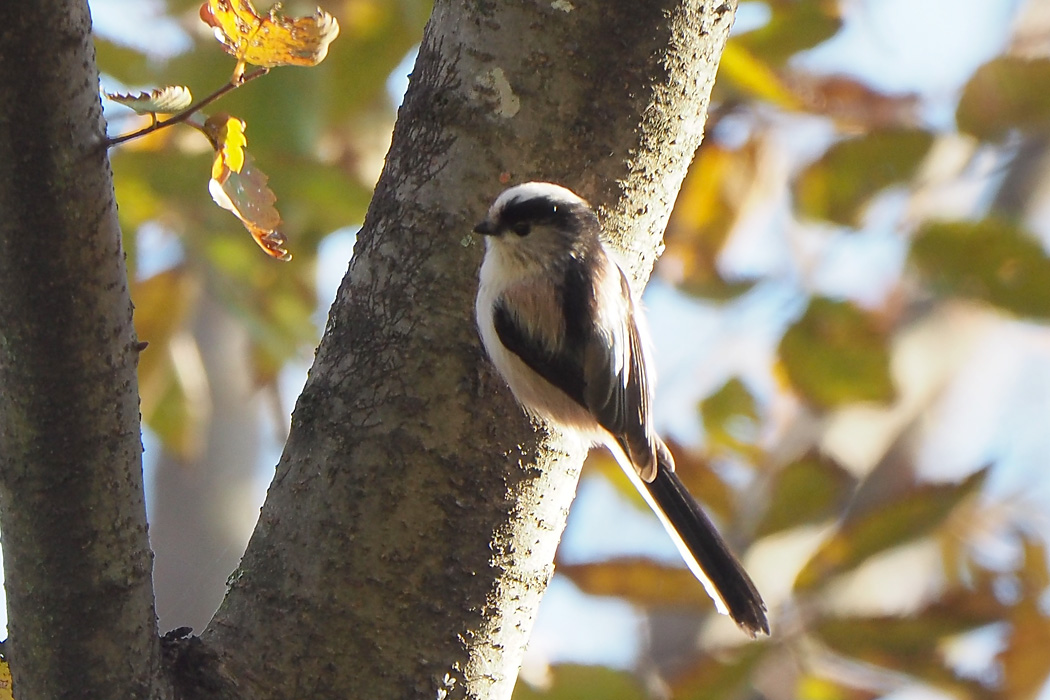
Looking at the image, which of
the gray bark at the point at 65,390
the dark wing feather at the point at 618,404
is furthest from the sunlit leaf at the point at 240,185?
the dark wing feather at the point at 618,404

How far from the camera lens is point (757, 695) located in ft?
7.33

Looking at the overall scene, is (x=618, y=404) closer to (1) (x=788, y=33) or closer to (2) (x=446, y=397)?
(2) (x=446, y=397)

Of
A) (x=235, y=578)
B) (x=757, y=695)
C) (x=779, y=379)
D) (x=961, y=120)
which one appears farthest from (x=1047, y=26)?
(x=235, y=578)

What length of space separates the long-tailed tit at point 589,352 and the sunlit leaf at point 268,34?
0.59 meters

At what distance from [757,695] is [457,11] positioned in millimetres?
1589

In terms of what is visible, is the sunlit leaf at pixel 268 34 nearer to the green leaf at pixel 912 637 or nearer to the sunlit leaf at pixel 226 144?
the sunlit leaf at pixel 226 144

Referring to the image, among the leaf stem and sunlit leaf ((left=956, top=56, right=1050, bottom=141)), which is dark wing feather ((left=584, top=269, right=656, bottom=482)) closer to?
sunlit leaf ((left=956, top=56, right=1050, bottom=141))

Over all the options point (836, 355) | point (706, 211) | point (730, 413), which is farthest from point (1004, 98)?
point (730, 413)

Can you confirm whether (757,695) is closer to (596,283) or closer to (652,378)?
(652,378)

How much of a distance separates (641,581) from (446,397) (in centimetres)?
69

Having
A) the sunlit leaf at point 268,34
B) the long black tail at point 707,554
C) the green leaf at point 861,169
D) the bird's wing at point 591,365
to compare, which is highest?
the green leaf at point 861,169

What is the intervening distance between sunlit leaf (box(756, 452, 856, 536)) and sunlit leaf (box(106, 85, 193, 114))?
49.2 inches

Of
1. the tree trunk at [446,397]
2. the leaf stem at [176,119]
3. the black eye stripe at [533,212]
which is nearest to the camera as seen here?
the leaf stem at [176,119]

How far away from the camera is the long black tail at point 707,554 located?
162cm
